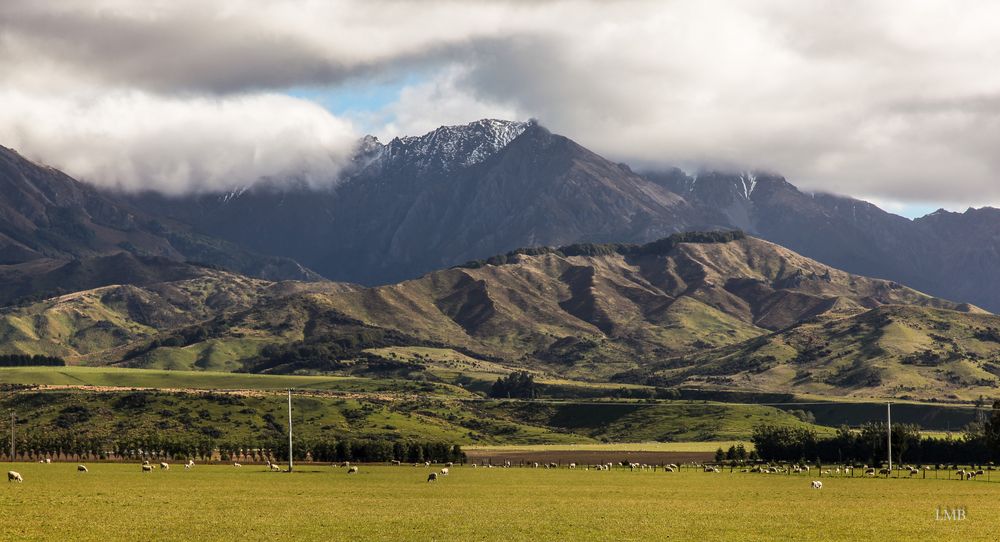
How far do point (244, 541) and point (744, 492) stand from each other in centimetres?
8220

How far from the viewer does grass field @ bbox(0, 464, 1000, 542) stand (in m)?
88.4

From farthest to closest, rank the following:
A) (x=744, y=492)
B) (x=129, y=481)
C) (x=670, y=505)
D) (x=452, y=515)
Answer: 1. (x=129, y=481)
2. (x=744, y=492)
3. (x=670, y=505)
4. (x=452, y=515)

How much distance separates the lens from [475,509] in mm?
113000

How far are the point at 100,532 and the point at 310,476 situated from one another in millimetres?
98609

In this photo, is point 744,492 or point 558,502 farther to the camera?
point 744,492

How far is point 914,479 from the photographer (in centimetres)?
18662

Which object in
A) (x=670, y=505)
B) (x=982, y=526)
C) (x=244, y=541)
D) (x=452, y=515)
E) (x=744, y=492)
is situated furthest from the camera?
(x=744, y=492)

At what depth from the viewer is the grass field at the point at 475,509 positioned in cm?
8844

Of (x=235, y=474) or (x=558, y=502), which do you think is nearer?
(x=558, y=502)

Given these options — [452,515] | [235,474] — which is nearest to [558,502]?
[452,515]

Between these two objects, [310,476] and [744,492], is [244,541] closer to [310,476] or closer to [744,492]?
[744,492]

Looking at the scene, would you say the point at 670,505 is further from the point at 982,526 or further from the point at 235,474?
the point at 235,474

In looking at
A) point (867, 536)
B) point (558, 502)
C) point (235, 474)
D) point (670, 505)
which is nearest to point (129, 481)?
point (235, 474)

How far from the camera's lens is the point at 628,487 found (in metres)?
161
